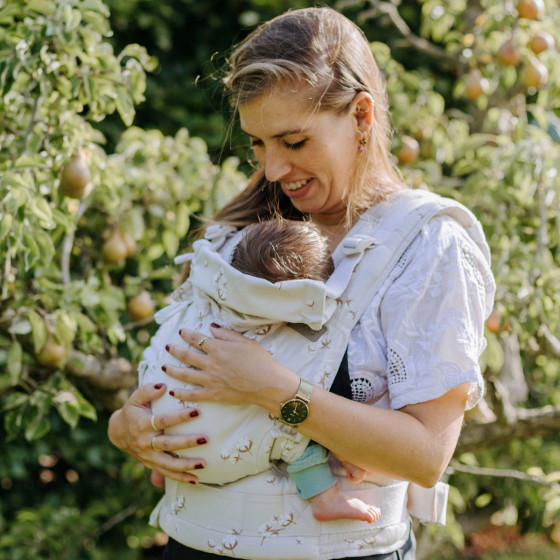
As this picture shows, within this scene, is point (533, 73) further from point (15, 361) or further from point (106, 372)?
point (15, 361)

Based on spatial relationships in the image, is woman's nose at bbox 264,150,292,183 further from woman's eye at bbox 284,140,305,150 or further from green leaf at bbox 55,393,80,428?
green leaf at bbox 55,393,80,428

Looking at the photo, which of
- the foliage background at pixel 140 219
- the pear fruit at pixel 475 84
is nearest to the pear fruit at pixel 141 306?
the foliage background at pixel 140 219

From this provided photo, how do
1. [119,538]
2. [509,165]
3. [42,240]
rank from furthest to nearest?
[119,538], [509,165], [42,240]

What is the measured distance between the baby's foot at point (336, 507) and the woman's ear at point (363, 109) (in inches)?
29.4

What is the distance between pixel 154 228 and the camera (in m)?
2.71

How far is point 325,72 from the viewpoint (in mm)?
1598

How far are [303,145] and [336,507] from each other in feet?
2.32

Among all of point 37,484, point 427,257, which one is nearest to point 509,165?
point 427,257

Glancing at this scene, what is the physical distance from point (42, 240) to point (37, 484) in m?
1.95

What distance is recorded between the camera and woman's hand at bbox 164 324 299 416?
1400mm

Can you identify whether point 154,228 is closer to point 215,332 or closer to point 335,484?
point 215,332

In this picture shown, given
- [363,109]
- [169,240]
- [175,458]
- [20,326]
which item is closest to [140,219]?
[169,240]

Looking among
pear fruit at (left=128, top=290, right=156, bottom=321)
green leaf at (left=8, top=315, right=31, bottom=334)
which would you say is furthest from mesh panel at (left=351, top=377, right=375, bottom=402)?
pear fruit at (left=128, top=290, right=156, bottom=321)

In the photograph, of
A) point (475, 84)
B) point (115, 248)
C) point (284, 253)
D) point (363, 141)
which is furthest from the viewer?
point (475, 84)
